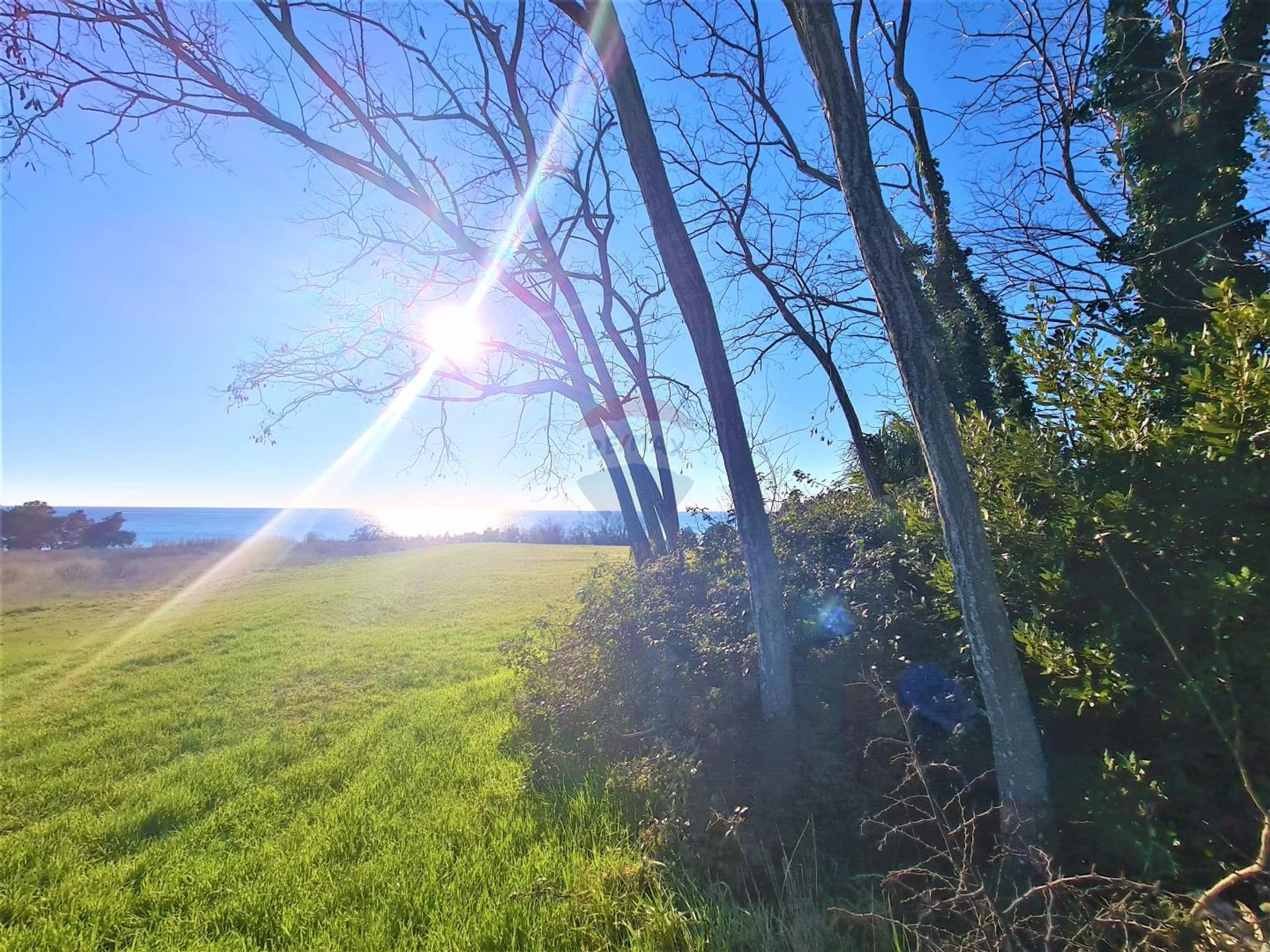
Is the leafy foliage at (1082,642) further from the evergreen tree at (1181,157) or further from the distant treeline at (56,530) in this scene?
the distant treeline at (56,530)

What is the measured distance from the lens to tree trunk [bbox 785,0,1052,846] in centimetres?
229

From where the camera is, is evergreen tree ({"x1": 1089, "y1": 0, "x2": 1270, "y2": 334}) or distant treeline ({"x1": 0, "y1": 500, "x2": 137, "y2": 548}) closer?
evergreen tree ({"x1": 1089, "y1": 0, "x2": 1270, "y2": 334})

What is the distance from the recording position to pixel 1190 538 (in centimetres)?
223

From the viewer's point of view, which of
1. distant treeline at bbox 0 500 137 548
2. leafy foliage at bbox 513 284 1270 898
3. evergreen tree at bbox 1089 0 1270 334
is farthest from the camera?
distant treeline at bbox 0 500 137 548

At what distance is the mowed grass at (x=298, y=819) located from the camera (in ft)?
8.23

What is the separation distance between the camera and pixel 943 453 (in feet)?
7.84

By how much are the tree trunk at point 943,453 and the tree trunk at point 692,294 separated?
1.47 meters

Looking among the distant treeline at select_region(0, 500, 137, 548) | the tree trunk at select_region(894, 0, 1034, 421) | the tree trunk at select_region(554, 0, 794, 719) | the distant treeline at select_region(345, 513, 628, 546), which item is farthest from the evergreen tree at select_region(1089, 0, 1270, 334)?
the distant treeline at select_region(0, 500, 137, 548)

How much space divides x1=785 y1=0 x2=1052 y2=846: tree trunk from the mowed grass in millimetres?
1602

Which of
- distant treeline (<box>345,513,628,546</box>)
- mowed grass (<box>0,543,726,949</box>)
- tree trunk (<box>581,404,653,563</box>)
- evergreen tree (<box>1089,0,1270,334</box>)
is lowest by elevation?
mowed grass (<box>0,543,726,949</box>)

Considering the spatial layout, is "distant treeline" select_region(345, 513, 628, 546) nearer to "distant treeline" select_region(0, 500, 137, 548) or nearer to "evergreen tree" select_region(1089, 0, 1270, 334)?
"distant treeline" select_region(0, 500, 137, 548)

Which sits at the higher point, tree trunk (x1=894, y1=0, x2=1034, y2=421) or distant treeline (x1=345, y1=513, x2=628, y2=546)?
tree trunk (x1=894, y1=0, x2=1034, y2=421)

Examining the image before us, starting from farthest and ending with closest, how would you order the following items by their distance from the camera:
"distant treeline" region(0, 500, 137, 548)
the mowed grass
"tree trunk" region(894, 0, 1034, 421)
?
1. "distant treeline" region(0, 500, 137, 548)
2. "tree trunk" region(894, 0, 1034, 421)
3. the mowed grass

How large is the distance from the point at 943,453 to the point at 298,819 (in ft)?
15.8
